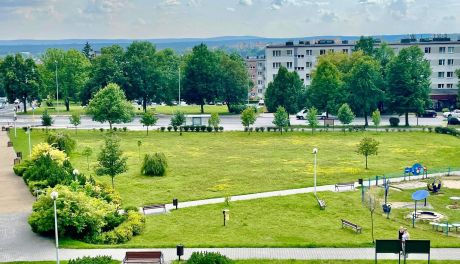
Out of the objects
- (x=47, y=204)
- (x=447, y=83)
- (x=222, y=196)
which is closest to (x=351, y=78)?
(x=447, y=83)

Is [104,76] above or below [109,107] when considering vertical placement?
above

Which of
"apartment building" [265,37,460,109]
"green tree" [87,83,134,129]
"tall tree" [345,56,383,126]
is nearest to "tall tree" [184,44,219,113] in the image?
"apartment building" [265,37,460,109]

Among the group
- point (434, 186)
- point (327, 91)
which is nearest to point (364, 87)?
point (327, 91)

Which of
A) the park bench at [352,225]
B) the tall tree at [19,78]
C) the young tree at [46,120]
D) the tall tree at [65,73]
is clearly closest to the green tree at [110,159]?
the park bench at [352,225]

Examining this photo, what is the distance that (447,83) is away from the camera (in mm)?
95500

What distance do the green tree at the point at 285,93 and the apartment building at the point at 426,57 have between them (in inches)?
678

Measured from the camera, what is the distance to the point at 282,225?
28031mm

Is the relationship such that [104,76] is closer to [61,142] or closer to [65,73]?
[65,73]

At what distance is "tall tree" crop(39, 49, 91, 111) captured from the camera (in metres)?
98.0

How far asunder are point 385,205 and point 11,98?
80466 mm

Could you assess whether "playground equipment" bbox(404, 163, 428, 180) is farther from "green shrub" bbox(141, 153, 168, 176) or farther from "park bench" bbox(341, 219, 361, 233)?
"green shrub" bbox(141, 153, 168, 176)

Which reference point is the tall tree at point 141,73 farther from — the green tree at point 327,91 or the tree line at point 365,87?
the green tree at point 327,91

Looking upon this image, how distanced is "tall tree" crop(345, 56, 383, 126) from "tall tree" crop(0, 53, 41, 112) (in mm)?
56399

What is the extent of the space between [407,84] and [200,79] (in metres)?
35.6
